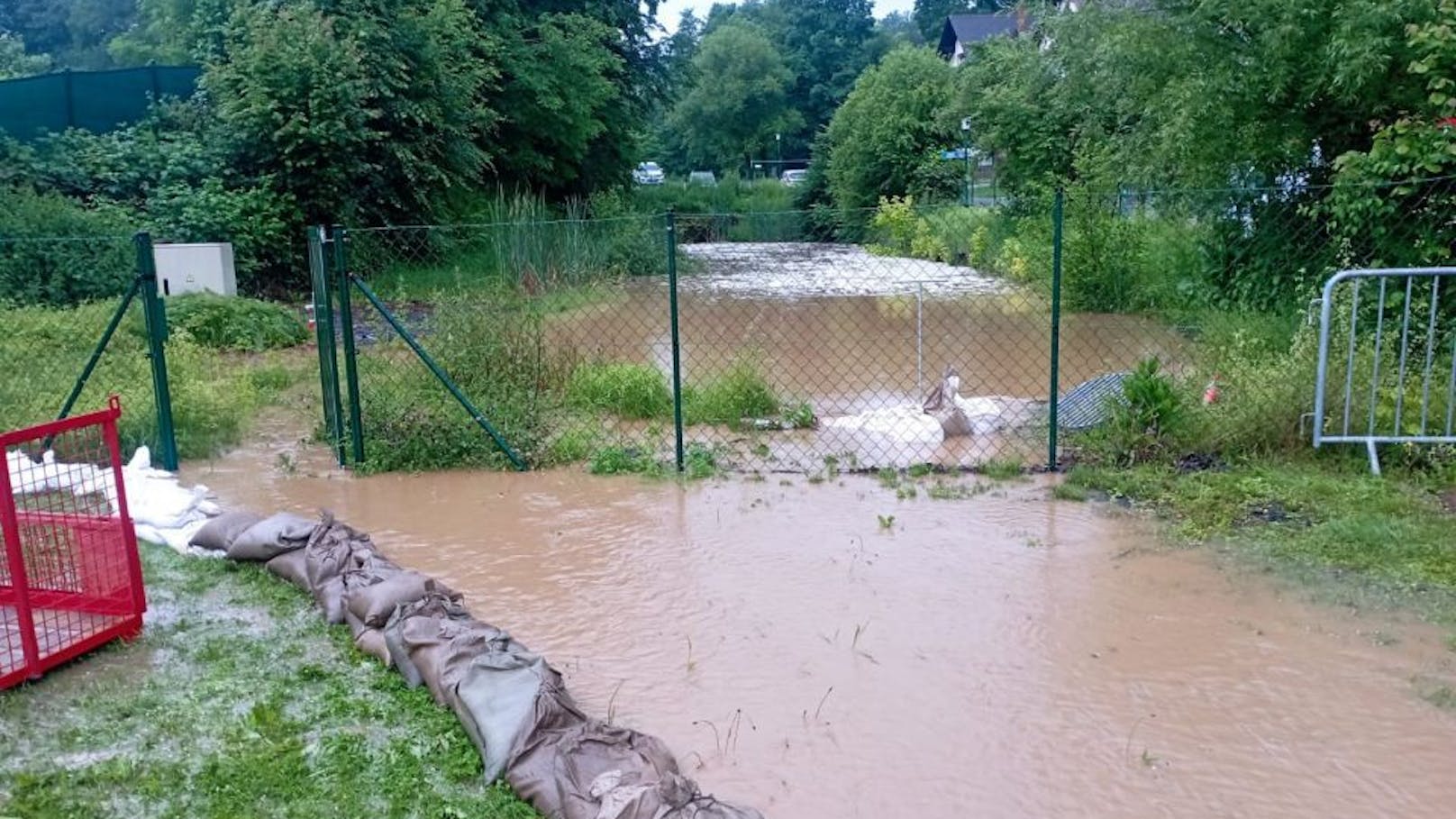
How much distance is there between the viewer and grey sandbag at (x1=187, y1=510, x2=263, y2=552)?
234 inches

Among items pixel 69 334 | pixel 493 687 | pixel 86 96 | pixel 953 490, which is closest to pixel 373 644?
pixel 493 687

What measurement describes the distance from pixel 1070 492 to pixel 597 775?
14.4 ft

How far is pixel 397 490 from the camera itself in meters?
7.54

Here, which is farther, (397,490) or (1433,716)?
(397,490)

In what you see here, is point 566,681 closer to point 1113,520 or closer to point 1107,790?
point 1107,790

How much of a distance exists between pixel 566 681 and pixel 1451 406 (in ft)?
18.6

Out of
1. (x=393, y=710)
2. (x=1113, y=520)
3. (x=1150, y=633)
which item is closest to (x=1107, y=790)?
(x=1150, y=633)

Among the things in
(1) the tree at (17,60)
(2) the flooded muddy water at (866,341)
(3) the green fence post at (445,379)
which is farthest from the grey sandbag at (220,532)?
(1) the tree at (17,60)

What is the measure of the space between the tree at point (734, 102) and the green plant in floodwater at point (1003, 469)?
56546 millimetres

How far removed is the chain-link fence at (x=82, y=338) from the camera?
7719 mm

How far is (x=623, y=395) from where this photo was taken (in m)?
9.37

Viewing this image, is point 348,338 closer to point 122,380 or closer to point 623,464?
point 623,464

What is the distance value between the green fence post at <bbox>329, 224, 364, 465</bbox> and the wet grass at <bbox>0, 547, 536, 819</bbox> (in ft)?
9.39

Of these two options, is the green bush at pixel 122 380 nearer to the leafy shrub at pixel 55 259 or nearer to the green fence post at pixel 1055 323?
the leafy shrub at pixel 55 259
